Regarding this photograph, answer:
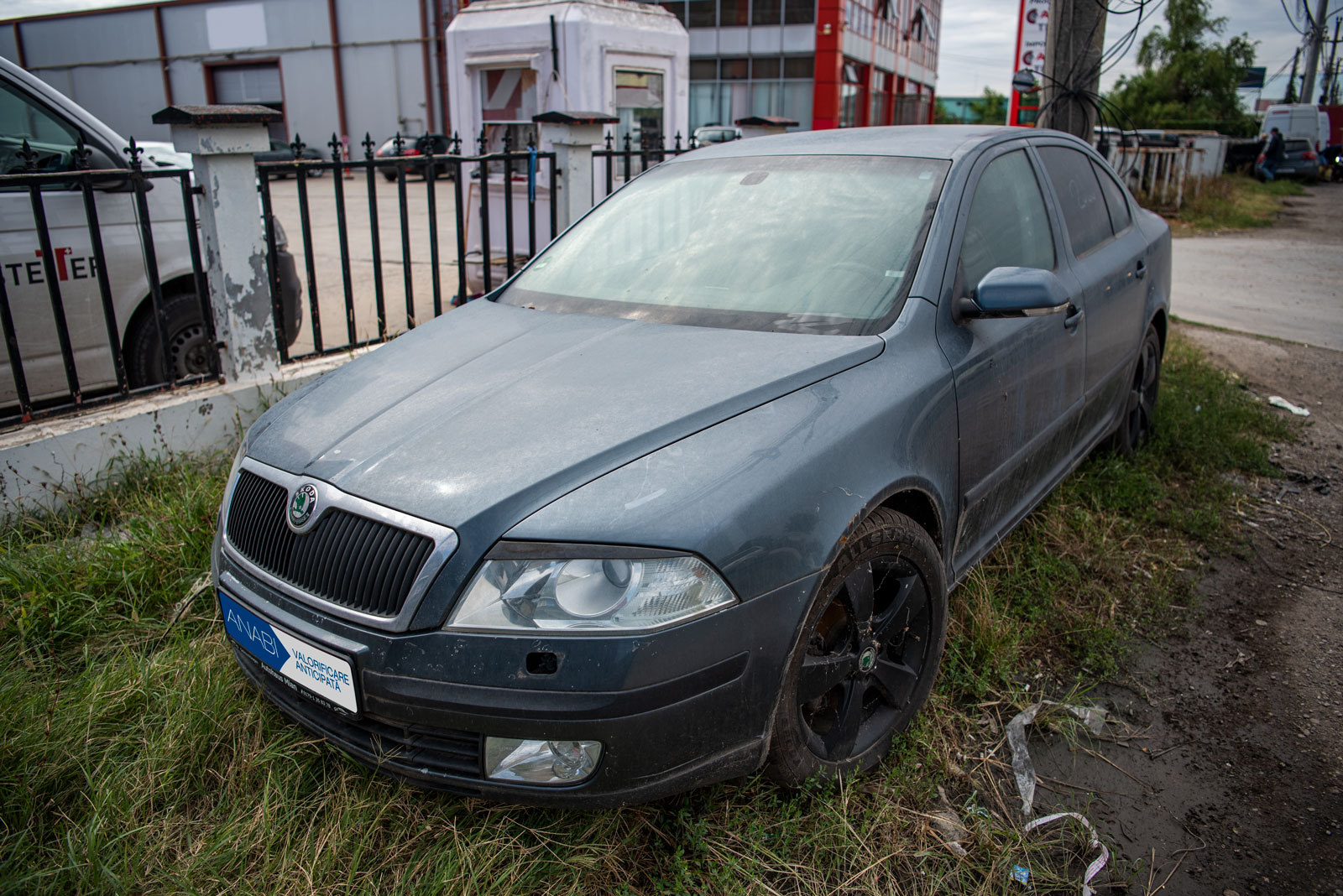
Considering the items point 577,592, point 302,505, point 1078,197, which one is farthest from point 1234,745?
point 302,505

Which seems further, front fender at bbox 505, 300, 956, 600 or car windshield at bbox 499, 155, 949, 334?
car windshield at bbox 499, 155, 949, 334

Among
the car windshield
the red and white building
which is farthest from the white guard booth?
the red and white building

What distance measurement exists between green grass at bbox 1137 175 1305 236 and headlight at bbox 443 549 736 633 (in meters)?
16.5

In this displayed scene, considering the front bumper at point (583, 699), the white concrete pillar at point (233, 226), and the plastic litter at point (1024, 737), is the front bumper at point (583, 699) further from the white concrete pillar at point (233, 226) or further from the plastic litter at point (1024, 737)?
the white concrete pillar at point (233, 226)

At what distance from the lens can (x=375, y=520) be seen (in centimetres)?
188

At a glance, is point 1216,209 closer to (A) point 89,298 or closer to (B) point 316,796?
(A) point 89,298

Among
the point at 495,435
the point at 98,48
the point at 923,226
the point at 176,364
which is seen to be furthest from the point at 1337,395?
the point at 98,48

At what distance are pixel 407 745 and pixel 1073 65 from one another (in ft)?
19.0

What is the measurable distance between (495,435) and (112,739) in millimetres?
1319

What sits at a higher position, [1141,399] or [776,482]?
[776,482]

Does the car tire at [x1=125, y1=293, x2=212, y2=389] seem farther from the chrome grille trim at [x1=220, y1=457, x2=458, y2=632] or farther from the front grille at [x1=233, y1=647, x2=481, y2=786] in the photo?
the front grille at [x1=233, y1=647, x2=481, y2=786]

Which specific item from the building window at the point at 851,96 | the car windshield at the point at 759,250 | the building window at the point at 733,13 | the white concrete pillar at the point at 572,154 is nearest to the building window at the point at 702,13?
the building window at the point at 733,13

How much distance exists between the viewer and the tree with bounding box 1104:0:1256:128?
44.8 meters

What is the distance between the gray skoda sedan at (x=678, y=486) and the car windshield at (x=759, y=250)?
1cm
